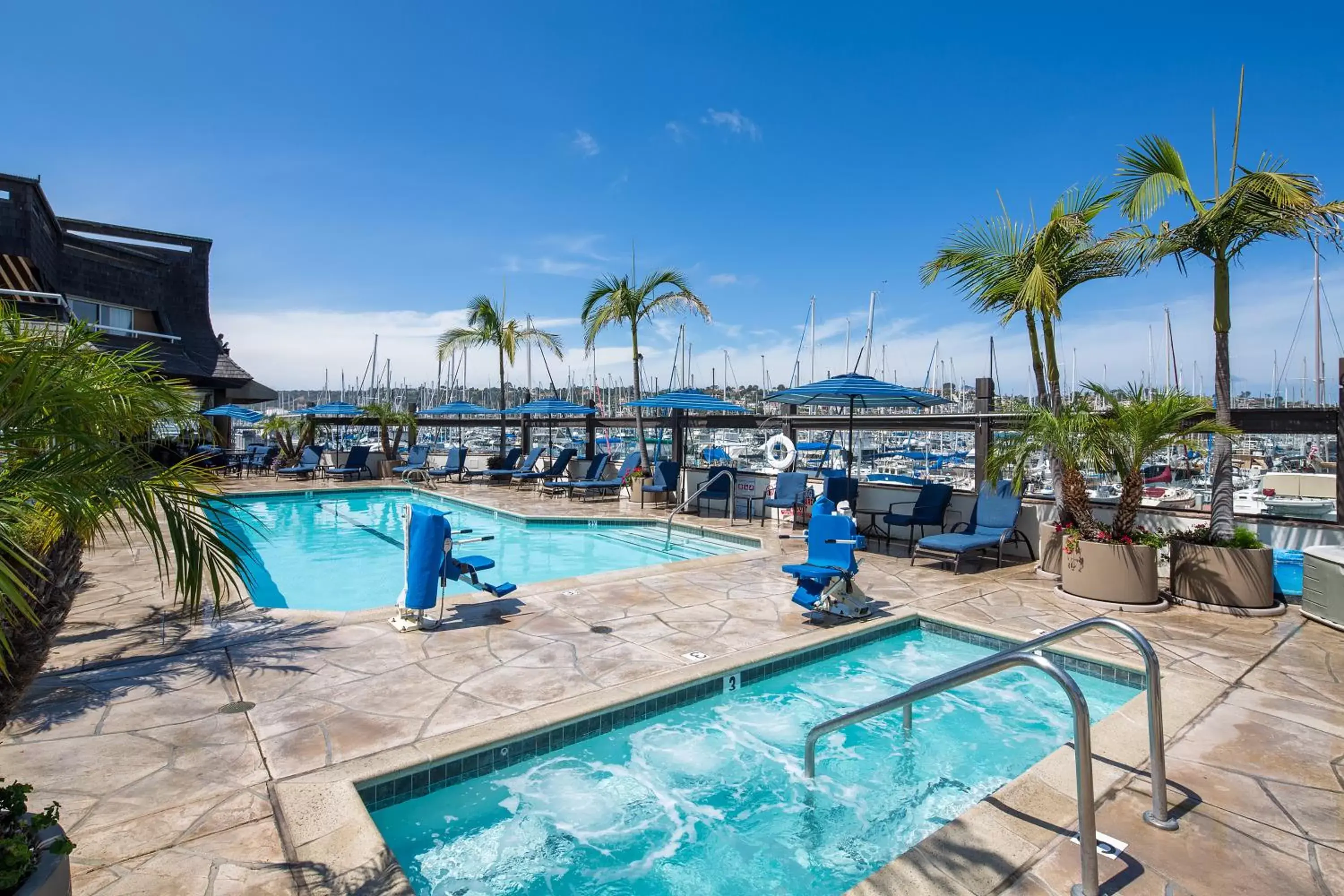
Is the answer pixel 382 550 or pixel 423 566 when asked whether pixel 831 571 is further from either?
pixel 382 550

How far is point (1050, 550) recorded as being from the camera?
751 centimetres

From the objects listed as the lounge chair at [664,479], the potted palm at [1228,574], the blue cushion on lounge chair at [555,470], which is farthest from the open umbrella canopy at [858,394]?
the blue cushion on lounge chair at [555,470]

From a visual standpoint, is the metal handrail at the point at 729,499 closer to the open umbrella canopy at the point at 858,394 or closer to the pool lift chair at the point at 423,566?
the open umbrella canopy at the point at 858,394

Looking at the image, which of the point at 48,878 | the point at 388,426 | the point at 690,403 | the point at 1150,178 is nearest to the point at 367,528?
the point at 690,403

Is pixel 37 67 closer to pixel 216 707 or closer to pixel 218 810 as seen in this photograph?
pixel 216 707

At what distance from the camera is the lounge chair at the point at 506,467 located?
63.4 feet

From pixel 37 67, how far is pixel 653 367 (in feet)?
87.6

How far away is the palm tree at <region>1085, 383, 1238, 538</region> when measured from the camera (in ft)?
20.3

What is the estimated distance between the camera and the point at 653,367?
34.8 metres

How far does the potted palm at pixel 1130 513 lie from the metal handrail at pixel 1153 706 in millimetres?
4116

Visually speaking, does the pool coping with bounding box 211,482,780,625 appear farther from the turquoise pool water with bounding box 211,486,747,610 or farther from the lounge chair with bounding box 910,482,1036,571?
the lounge chair with bounding box 910,482,1036,571

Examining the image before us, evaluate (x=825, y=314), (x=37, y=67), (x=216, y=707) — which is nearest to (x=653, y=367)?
(x=825, y=314)

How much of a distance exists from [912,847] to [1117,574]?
4709 millimetres

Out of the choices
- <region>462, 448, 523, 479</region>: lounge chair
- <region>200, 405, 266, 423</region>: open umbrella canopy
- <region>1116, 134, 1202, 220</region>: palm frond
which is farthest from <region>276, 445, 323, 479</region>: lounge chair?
<region>1116, 134, 1202, 220</region>: palm frond
